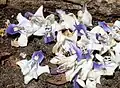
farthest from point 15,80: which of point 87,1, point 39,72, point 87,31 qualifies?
point 87,1

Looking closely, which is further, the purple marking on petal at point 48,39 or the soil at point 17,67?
the purple marking on petal at point 48,39

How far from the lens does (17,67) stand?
6.26ft

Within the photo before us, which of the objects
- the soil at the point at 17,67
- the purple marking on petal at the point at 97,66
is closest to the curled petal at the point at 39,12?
the soil at the point at 17,67

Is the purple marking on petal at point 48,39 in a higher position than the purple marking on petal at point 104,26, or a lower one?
lower

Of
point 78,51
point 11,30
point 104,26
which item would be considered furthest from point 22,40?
point 104,26

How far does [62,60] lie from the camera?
188cm

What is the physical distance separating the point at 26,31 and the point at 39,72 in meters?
0.24

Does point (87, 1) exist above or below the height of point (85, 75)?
above

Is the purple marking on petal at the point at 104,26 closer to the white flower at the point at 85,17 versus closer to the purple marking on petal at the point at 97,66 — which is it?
the white flower at the point at 85,17

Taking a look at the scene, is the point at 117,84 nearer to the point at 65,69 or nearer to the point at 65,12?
the point at 65,69

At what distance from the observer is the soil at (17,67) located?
1.83 m

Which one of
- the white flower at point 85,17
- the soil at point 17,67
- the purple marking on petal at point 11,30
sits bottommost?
the soil at point 17,67

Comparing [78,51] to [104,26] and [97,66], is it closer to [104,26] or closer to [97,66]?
[97,66]

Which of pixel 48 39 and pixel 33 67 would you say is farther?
pixel 48 39
